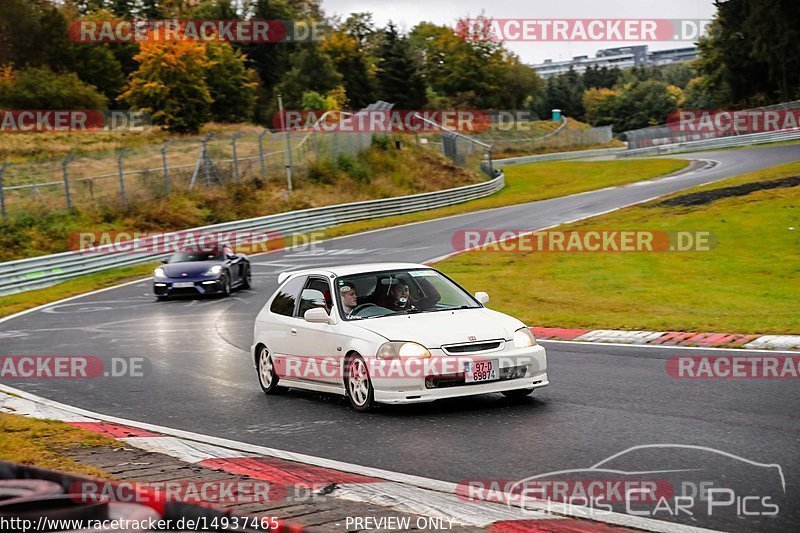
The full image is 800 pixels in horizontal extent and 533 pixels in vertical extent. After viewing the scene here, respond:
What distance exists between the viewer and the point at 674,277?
21594 millimetres

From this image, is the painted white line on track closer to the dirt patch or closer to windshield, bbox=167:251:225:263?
windshield, bbox=167:251:225:263

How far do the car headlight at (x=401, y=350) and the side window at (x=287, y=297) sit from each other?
207cm

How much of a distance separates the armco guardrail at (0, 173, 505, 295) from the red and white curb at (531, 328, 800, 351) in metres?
18.4

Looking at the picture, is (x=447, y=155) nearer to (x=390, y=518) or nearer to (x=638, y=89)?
(x=390, y=518)

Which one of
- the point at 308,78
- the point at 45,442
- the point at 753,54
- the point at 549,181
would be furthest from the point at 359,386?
the point at 753,54

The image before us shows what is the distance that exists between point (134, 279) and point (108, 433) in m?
22.0

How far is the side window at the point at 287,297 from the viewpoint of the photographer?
36.8ft

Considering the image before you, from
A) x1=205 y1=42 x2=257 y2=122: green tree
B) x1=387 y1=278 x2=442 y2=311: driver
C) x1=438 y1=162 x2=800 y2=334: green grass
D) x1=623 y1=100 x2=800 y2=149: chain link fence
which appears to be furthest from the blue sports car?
x1=623 y1=100 x2=800 y2=149: chain link fence

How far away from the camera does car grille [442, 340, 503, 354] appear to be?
9.29 meters

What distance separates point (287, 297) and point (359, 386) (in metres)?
2.09

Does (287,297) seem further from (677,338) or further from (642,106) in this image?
(642,106)

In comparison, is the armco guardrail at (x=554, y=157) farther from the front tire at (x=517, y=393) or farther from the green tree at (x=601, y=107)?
the front tire at (x=517, y=393)

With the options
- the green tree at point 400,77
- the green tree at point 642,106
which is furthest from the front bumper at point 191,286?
the green tree at point 642,106

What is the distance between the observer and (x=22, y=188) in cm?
3397
